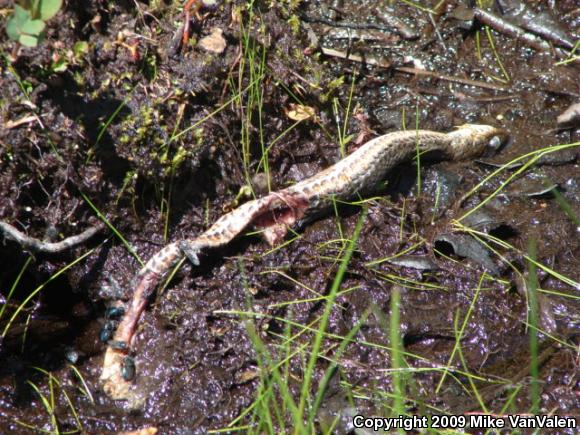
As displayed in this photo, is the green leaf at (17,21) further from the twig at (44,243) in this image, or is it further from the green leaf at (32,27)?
the twig at (44,243)

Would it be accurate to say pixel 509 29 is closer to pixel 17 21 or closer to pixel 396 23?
pixel 396 23

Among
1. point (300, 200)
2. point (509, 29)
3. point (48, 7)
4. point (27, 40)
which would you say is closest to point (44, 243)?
A: point (27, 40)

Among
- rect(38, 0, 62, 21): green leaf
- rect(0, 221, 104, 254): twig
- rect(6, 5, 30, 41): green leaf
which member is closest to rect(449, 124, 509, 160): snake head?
rect(0, 221, 104, 254): twig

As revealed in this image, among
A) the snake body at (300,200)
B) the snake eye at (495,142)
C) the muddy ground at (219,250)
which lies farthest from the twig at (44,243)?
the snake eye at (495,142)

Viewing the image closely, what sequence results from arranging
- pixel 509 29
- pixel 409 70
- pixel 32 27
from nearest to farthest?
pixel 32 27
pixel 409 70
pixel 509 29

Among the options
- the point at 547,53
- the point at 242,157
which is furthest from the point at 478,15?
the point at 242,157

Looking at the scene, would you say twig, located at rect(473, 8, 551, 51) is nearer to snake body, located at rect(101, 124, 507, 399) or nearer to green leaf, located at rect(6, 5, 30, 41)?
snake body, located at rect(101, 124, 507, 399)
